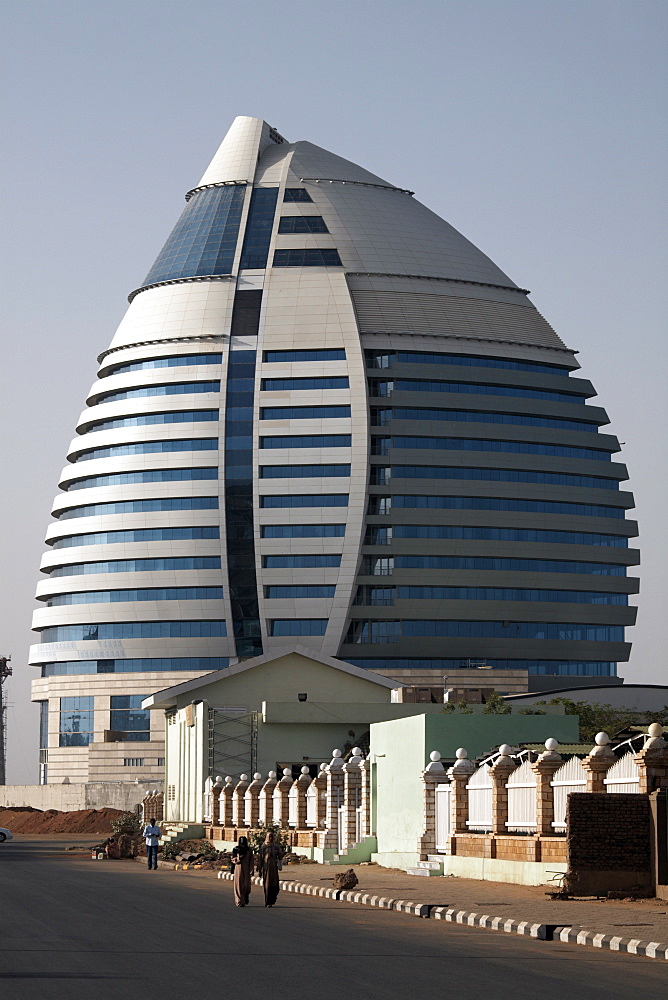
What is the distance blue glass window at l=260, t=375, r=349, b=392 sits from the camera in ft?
482

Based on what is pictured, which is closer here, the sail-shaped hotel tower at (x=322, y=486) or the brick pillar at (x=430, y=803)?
the brick pillar at (x=430, y=803)

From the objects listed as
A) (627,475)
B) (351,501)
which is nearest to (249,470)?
(351,501)

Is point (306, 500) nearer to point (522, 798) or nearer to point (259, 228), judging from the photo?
point (259, 228)

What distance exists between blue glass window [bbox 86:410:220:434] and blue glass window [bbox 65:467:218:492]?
4.64m

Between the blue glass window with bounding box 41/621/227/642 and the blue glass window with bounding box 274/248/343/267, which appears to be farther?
the blue glass window with bounding box 274/248/343/267

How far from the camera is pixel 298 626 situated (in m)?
145

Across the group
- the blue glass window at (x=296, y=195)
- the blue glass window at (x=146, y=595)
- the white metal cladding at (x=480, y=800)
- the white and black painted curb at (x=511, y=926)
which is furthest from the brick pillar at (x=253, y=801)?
the blue glass window at (x=296, y=195)

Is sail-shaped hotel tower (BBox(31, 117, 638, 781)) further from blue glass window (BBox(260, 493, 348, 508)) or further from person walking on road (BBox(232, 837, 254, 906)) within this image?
person walking on road (BBox(232, 837, 254, 906))

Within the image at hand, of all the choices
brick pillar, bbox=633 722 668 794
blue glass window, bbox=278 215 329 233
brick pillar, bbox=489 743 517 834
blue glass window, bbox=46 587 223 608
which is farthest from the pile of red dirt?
brick pillar, bbox=633 722 668 794

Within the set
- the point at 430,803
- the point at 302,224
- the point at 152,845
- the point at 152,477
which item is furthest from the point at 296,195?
the point at 430,803

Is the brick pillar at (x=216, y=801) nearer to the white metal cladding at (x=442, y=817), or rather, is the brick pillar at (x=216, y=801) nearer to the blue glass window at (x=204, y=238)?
the white metal cladding at (x=442, y=817)

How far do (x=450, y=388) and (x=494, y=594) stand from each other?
1952 centimetres

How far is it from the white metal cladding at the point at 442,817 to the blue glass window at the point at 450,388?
101 m

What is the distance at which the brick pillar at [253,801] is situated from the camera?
71125 mm
